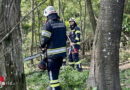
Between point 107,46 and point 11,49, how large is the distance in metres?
2.08

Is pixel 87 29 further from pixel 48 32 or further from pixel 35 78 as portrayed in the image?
pixel 48 32

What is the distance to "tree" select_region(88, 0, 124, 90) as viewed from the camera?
142 inches

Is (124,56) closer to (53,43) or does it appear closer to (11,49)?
(53,43)

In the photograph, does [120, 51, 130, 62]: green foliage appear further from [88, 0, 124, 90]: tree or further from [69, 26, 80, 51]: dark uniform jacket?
[88, 0, 124, 90]: tree

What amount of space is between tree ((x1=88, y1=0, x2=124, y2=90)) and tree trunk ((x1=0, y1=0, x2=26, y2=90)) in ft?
6.18

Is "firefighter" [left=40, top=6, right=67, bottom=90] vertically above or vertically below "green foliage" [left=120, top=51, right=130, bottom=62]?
above

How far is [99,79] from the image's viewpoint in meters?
3.80

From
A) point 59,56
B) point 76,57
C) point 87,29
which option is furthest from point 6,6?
point 87,29

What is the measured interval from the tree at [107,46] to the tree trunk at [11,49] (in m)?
1.88

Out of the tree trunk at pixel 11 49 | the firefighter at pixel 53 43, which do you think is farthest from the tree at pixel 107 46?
the tree trunk at pixel 11 49

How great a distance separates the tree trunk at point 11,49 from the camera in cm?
226

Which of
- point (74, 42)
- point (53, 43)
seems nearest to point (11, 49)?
point (53, 43)

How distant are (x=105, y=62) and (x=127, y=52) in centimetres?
989

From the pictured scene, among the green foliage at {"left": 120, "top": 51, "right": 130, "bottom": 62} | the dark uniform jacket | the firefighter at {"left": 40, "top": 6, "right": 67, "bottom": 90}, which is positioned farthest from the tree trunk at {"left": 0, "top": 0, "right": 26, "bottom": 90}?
the green foliage at {"left": 120, "top": 51, "right": 130, "bottom": 62}
